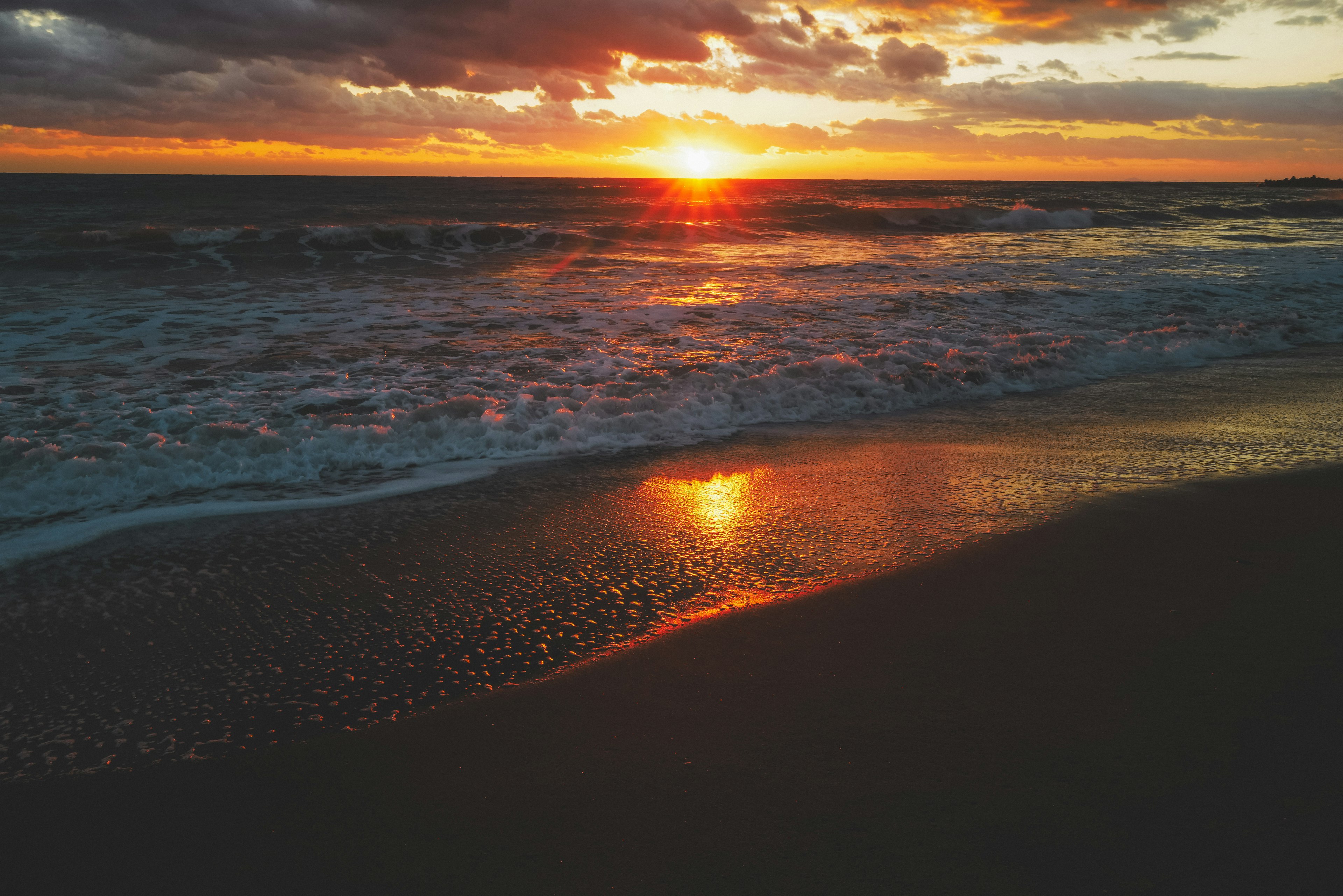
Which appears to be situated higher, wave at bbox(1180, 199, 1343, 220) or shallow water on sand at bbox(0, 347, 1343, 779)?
wave at bbox(1180, 199, 1343, 220)

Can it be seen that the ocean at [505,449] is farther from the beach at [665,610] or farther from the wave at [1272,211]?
the wave at [1272,211]

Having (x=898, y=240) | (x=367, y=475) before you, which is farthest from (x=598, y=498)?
(x=898, y=240)

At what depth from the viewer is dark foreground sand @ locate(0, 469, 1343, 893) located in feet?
5.74

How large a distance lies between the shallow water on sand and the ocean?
0.02 metres

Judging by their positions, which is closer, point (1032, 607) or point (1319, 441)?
point (1032, 607)

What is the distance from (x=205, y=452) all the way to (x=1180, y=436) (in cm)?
648

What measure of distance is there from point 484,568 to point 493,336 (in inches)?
207

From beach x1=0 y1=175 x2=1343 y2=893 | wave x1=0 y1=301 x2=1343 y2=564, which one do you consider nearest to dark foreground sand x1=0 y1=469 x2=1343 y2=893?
beach x1=0 y1=175 x2=1343 y2=893

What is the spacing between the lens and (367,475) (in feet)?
15.5

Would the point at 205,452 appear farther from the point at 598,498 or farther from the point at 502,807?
the point at 502,807

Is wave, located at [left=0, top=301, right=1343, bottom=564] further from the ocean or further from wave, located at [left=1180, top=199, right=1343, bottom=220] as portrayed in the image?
wave, located at [left=1180, top=199, right=1343, bottom=220]

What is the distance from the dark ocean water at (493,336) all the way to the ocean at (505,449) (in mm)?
45

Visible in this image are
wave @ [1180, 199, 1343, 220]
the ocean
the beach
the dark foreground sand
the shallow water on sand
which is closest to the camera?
the dark foreground sand

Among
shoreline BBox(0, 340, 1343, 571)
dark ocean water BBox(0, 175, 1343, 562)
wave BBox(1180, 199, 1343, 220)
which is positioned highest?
wave BBox(1180, 199, 1343, 220)
